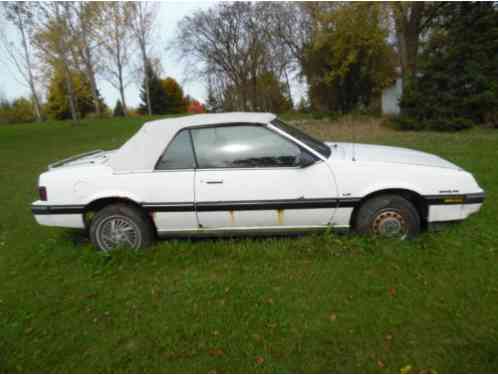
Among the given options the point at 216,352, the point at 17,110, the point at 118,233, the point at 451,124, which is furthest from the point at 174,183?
the point at 17,110

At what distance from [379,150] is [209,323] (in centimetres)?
287

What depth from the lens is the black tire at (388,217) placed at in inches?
130

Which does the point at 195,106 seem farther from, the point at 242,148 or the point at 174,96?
the point at 242,148

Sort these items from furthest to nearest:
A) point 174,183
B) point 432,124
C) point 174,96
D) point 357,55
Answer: point 174,96 < point 357,55 < point 432,124 < point 174,183

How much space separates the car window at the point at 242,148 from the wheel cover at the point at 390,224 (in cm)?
118

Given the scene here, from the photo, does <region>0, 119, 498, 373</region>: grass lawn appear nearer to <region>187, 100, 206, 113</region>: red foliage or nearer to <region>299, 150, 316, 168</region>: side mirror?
<region>299, 150, 316, 168</region>: side mirror

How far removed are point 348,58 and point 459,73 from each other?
8.36m

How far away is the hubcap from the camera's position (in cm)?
333

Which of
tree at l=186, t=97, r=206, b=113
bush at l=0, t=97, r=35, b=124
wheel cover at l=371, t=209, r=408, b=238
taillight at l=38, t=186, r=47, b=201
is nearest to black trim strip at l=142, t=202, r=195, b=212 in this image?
taillight at l=38, t=186, r=47, b=201

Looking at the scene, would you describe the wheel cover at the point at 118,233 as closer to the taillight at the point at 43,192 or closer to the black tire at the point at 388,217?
the taillight at the point at 43,192

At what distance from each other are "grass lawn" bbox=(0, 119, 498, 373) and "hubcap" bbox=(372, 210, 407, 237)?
142 millimetres

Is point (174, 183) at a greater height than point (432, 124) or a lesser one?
lesser

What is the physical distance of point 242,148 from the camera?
3.30 metres

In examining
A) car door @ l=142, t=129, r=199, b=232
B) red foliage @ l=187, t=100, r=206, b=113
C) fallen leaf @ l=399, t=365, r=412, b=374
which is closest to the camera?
fallen leaf @ l=399, t=365, r=412, b=374
